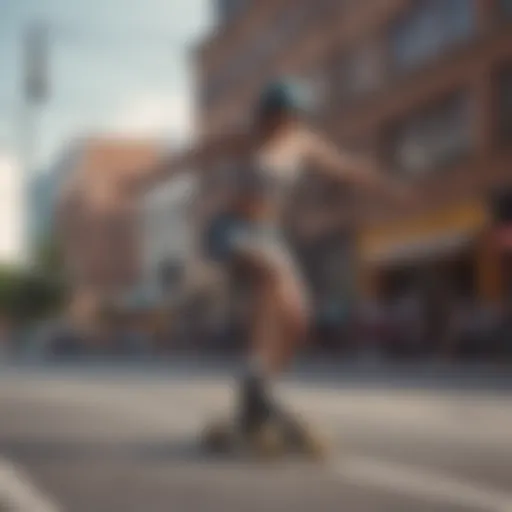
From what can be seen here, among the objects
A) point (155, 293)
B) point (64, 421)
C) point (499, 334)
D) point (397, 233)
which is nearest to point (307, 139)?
point (64, 421)

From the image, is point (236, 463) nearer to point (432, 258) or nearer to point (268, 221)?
point (268, 221)

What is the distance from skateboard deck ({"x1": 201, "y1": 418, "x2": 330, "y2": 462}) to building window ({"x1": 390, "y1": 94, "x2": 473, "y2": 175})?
84.2 feet

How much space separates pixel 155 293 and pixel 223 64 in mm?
11377

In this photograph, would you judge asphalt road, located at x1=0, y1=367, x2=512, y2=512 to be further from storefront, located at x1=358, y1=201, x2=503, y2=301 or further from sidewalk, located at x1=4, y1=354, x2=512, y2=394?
storefront, located at x1=358, y1=201, x2=503, y2=301

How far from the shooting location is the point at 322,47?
135 ft

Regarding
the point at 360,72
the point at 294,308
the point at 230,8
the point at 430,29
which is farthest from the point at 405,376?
the point at 230,8

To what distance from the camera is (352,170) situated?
6.54m

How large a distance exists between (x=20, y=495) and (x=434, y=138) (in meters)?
30.2

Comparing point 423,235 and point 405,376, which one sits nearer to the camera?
point 405,376

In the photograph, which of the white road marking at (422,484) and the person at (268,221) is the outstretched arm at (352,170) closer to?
the person at (268,221)

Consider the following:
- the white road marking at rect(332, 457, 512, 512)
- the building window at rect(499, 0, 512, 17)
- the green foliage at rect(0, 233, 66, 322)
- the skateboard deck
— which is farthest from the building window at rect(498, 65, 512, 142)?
the green foliage at rect(0, 233, 66, 322)

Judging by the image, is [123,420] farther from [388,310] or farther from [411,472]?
[388,310]

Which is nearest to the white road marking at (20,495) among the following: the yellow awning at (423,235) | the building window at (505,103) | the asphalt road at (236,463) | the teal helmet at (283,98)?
the asphalt road at (236,463)

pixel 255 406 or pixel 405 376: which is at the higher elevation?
pixel 405 376
